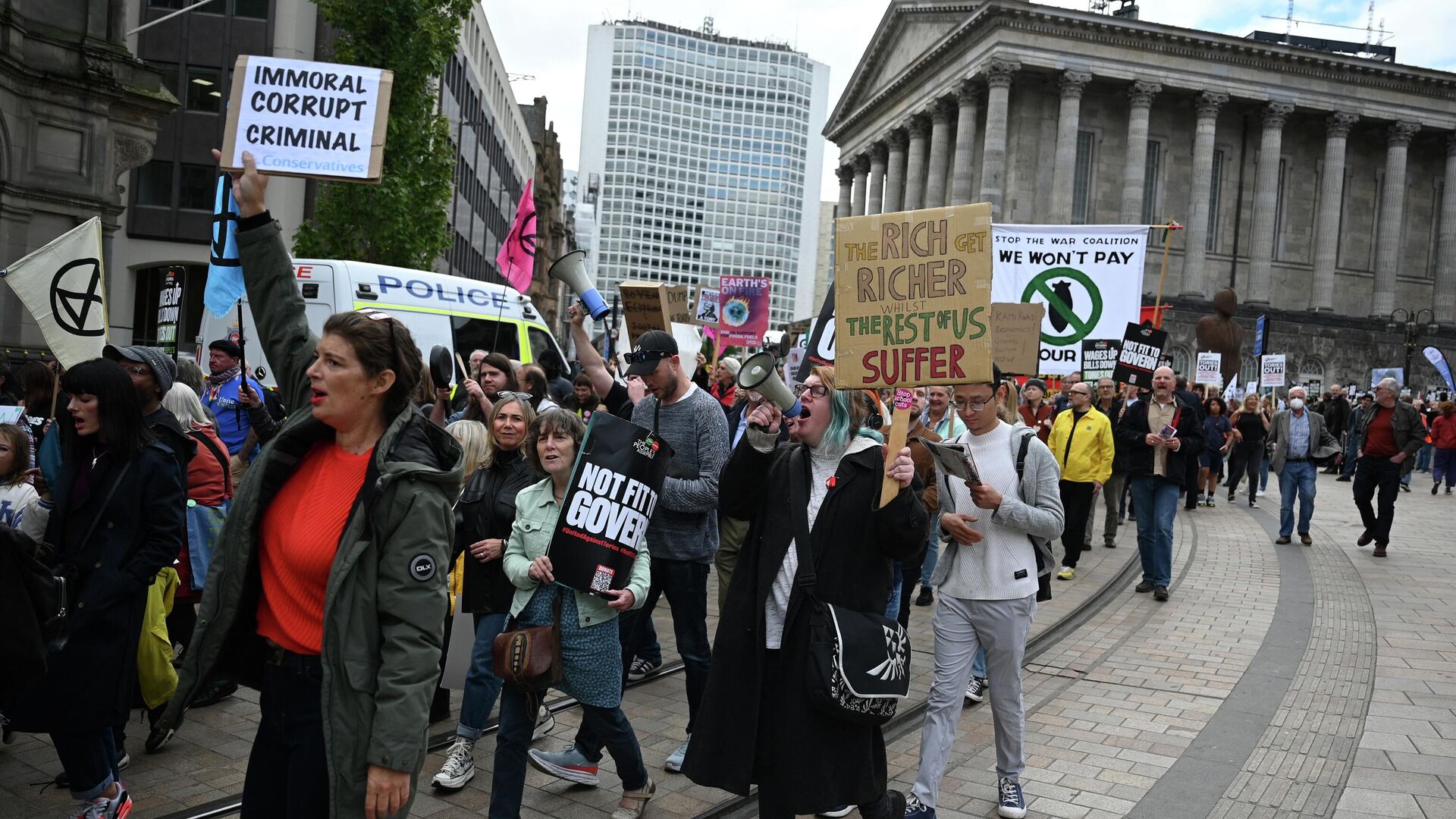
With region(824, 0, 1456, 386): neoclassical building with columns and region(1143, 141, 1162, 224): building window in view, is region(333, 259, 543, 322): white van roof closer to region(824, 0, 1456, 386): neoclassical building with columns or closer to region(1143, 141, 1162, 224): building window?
region(824, 0, 1456, 386): neoclassical building with columns

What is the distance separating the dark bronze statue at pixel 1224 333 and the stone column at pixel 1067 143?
25.0 metres

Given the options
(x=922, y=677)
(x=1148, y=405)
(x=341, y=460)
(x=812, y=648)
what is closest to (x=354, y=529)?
(x=341, y=460)

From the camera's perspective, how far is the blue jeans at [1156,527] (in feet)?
33.9

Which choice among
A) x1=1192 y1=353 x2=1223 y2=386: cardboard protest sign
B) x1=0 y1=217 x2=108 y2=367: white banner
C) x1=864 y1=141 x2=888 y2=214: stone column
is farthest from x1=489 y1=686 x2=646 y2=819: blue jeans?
x1=864 y1=141 x2=888 y2=214: stone column

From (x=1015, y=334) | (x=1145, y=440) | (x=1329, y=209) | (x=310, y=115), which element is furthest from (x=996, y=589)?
(x=1329, y=209)

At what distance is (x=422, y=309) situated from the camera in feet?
41.4

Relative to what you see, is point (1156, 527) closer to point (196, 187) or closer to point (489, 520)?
point (489, 520)

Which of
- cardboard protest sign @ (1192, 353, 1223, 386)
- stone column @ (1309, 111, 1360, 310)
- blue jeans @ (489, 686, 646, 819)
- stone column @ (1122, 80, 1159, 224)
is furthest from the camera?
stone column @ (1309, 111, 1360, 310)

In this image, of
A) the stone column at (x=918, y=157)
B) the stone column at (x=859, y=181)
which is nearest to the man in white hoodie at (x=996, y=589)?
the stone column at (x=918, y=157)

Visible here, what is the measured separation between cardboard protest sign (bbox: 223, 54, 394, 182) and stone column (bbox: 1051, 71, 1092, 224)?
49.0 meters

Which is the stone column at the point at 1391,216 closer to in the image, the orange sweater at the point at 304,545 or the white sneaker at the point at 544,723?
the white sneaker at the point at 544,723

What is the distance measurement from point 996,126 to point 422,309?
44.2 metres

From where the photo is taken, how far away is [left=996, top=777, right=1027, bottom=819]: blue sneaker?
5.02 meters

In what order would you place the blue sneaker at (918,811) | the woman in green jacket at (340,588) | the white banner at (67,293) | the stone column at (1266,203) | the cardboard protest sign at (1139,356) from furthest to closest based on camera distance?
1. the stone column at (1266,203)
2. the cardboard protest sign at (1139,356)
3. the white banner at (67,293)
4. the blue sneaker at (918,811)
5. the woman in green jacket at (340,588)
